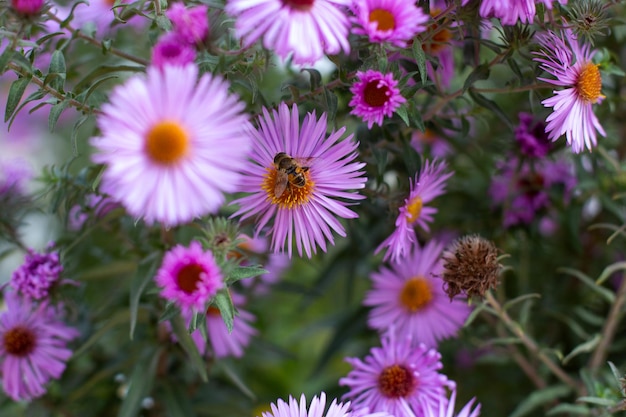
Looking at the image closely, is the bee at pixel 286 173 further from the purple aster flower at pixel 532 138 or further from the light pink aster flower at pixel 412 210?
the purple aster flower at pixel 532 138

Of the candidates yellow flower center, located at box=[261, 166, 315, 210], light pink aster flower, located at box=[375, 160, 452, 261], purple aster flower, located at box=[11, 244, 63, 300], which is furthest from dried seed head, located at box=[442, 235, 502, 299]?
purple aster flower, located at box=[11, 244, 63, 300]

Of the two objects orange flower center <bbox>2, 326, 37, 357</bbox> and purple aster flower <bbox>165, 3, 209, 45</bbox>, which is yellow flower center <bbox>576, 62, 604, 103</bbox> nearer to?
purple aster flower <bbox>165, 3, 209, 45</bbox>

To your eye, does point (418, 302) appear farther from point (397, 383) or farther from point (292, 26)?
point (292, 26)

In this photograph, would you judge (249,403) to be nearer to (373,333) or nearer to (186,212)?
(373,333)

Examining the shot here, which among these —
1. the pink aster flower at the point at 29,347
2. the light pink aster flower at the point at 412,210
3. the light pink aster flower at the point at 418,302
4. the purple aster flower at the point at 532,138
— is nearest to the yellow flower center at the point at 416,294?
the light pink aster flower at the point at 418,302

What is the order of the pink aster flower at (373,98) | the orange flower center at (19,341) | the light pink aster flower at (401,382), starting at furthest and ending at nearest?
the orange flower center at (19,341) < the light pink aster flower at (401,382) < the pink aster flower at (373,98)

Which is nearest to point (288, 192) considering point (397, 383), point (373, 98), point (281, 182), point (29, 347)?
point (281, 182)

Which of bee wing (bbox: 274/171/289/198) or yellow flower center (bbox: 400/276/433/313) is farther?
yellow flower center (bbox: 400/276/433/313)
